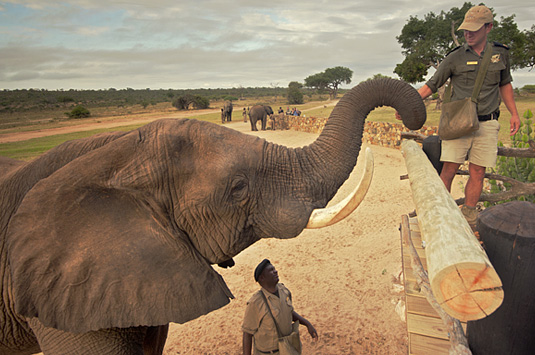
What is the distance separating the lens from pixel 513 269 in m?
1.51

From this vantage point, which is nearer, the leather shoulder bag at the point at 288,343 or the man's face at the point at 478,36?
the leather shoulder bag at the point at 288,343

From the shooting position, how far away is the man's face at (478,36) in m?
3.38

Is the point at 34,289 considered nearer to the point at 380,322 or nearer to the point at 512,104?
the point at 380,322

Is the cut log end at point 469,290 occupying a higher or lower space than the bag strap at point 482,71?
lower

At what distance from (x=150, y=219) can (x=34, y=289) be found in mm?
698

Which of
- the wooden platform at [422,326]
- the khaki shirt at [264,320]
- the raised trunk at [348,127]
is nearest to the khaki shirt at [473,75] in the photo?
the raised trunk at [348,127]

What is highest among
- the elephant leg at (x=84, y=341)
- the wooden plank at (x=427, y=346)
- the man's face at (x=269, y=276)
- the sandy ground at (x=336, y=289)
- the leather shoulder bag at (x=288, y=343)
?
the elephant leg at (x=84, y=341)

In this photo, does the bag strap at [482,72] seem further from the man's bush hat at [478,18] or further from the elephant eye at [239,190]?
the elephant eye at [239,190]

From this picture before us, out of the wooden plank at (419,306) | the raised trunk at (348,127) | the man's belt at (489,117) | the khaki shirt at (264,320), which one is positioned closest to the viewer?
the raised trunk at (348,127)

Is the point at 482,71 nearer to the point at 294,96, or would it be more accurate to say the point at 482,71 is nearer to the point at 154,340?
the point at 154,340

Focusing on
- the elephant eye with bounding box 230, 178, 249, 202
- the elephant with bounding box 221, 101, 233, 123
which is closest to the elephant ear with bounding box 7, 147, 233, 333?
the elephant eye with bounding box 230, 178, 249, 202

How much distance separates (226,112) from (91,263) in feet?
105

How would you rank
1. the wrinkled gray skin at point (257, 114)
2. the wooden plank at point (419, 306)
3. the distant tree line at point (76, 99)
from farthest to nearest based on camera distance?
the distant tree line at point (76, 99), the wrinkled gray skin at point (257, 114), the wooden plank at point (419, 306)

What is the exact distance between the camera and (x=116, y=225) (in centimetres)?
206
